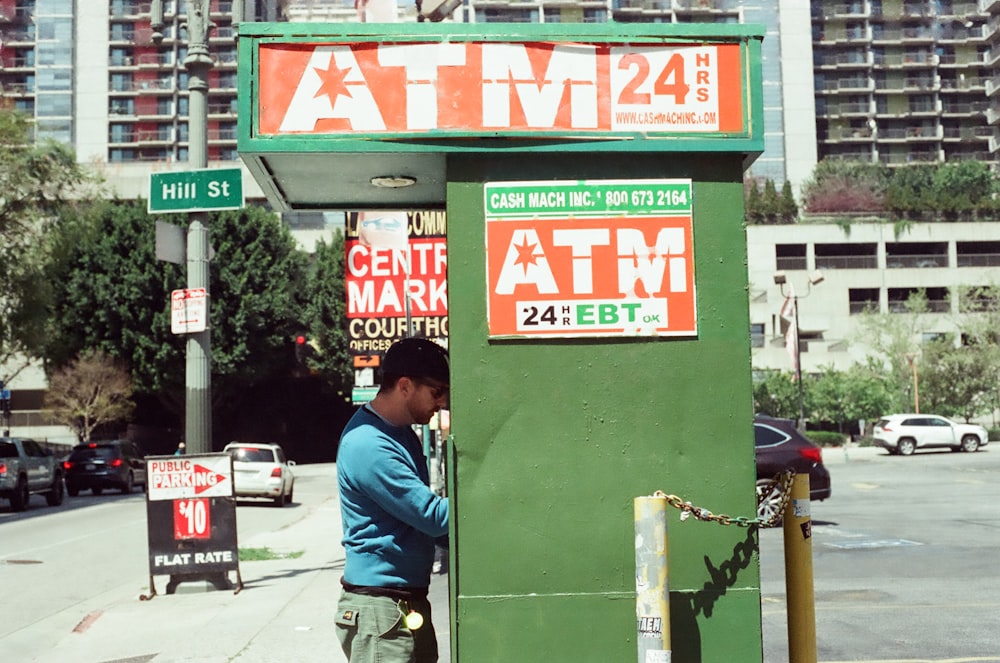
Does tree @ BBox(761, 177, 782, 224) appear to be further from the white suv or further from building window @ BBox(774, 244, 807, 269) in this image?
the white suv

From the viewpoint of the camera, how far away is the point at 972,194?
309ft

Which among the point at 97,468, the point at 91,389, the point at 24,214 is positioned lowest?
the point at 97,468

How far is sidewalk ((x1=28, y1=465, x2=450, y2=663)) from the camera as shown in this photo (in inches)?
335

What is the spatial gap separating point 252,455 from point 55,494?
6558 millimetres

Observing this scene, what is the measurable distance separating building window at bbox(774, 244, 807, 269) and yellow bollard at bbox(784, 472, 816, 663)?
78.5m

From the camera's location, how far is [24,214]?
3297 centimetres

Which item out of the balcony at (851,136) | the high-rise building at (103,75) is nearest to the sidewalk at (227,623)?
the high-rise building at (103,75)

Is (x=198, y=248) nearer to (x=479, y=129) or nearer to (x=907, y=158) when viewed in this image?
(x=479, y=129)

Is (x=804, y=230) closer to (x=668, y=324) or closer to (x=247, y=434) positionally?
(x=247, y=434)

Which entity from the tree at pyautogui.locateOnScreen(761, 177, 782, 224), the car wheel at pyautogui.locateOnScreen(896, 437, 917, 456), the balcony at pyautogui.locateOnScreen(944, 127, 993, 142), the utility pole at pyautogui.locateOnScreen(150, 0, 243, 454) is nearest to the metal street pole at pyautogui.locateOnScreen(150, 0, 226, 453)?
the utility pole at pyautogui.locateOnScreen(150, 0, 243, 454)

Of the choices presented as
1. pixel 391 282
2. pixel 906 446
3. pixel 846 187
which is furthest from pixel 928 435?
pixel 846 187

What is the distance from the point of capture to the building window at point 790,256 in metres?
80.2

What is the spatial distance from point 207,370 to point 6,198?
23.2 meters

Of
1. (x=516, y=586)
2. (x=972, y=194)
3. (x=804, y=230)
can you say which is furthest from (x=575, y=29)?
(x=972, y=194)
